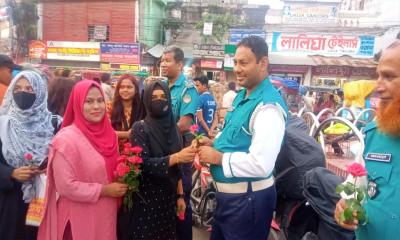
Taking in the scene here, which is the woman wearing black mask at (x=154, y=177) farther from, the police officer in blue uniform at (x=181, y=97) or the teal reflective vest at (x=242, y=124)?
the police officer in blue uniform at (x=181, y=97)

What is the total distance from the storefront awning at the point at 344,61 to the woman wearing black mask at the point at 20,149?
15833 mm

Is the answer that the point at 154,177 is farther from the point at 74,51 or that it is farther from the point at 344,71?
the point at 74,51

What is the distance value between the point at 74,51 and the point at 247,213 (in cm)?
1809

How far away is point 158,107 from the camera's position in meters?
2.40

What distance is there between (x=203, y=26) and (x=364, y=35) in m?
8.34

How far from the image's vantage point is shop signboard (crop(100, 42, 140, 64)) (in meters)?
17.1

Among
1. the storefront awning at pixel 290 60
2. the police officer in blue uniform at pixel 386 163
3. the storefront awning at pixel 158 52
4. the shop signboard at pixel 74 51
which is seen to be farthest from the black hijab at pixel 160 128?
the shop signboard at pixel 74 51

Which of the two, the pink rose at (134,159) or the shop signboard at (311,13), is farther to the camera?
the shop signboard at (311,13)

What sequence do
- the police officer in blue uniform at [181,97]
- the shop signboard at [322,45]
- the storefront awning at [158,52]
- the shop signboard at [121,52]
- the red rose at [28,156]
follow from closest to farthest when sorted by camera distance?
the red rose at [28,156]
the police officer in blue uniform at [181,97]
the shop signboard at [322,45]
the shop signboard at [121,52]
the storefront awning at [158,52]

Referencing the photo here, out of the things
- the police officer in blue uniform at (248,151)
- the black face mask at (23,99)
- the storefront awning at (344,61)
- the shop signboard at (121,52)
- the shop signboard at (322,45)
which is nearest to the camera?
the police officer in blue uniform at (248,151)

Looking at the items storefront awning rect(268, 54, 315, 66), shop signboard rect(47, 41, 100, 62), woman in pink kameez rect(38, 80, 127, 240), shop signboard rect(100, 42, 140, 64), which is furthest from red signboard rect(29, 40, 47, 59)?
woman in pink kameez rect(38, 80, 127, 240)

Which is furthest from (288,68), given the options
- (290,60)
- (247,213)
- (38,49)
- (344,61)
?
(247,213)

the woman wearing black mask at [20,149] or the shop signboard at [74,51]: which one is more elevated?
the shop signboard at [74,51]

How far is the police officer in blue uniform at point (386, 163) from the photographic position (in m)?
1.44
